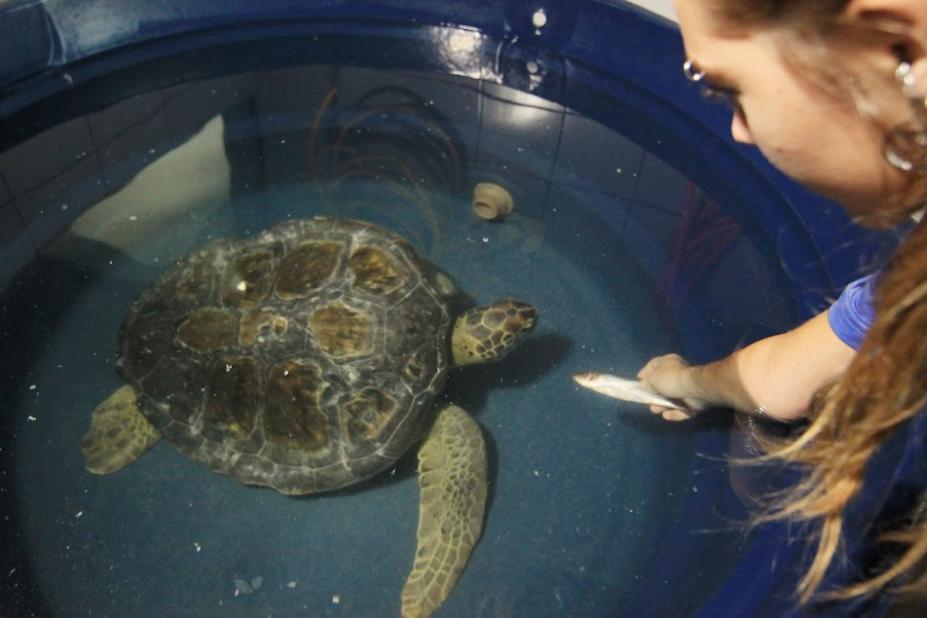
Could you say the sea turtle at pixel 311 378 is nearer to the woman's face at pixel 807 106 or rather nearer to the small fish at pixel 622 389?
the small fish at pixel 622 389

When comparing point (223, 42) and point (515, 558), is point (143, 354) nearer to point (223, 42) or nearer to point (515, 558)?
point (515, 558)

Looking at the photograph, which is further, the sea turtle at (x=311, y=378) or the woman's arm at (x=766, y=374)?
the sea turtle at (x=311, y=378)

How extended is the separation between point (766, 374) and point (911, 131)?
730 millimetres

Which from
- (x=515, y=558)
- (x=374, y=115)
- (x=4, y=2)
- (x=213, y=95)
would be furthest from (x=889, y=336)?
(x=4, y=2)

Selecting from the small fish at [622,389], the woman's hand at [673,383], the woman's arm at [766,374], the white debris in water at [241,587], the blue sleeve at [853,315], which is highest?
the blue sleeve at [853,315]

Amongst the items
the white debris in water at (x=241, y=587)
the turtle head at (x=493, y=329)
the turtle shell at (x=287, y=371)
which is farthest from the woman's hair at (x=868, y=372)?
the white debris in water at (x=241, y=587)

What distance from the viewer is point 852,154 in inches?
24.5

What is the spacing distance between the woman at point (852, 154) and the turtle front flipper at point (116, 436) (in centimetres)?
137

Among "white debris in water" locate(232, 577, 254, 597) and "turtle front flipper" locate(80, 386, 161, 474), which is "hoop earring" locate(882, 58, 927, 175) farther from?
"turtle front flipper" locate(80, 386, 161, 474)

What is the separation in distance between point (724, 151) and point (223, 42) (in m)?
1.65

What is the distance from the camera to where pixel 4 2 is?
1837 millimetres

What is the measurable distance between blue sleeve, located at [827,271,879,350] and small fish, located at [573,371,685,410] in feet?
1.76

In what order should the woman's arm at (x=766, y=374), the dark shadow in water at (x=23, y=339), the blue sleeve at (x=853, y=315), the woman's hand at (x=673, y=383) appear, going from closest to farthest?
the blue sleeve at (x=853, y=315) < the woman's arm at (x=766, y=374) < the dark shadow in water at (x=23, y=339) < the woman's hand at (x=673, y=383)

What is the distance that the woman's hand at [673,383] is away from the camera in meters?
1.46
